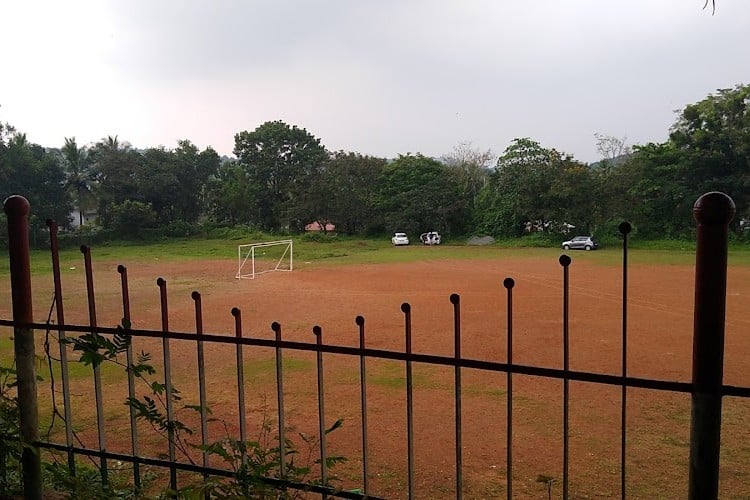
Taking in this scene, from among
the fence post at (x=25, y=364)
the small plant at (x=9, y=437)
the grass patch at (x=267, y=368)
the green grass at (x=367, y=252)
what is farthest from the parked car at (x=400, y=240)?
the fence post at (x=25, y=364)

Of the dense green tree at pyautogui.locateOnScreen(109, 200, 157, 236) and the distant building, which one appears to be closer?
the dense green tree at pyautogui.locateOnScreen(109, 200, 157, 236)

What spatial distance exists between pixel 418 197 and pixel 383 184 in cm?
262

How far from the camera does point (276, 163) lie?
35219mm

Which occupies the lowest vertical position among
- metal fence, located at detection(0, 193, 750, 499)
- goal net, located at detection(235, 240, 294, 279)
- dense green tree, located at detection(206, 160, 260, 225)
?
goal net, located at detection(235, 240, 294, 279)

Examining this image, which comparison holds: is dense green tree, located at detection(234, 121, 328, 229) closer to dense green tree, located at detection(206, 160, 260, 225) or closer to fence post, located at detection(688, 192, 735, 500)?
dense green tree, located at detection(206, 160, 260, 225)

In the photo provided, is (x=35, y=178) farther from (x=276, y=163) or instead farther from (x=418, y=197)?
(x=418, y=197)

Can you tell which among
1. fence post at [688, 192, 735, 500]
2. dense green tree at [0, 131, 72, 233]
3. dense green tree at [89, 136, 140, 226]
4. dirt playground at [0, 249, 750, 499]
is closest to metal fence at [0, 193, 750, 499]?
fence post at [688, 192, 735, 500]

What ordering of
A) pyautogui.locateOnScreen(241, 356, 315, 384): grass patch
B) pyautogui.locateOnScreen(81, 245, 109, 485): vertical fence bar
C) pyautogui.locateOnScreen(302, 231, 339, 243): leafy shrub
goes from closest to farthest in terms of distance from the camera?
pyautogui.locateOnScreen(81, 245, 109, 485): vertical fence bar < pyautogui.locateOnScreen(241, 356, 315, 384): grass patch < pyautogui.locateOnScreen(302, 231, 339, 243): leafy shrub

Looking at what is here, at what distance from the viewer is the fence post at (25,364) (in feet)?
6.54

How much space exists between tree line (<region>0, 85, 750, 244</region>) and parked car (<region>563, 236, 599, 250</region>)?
1.51 metres

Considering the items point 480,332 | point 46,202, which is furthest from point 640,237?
point 46,202

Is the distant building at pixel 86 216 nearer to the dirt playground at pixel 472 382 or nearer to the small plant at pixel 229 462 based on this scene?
the dirt playground at pixel 472 382

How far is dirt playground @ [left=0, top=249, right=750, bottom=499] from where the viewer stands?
408 centimetres

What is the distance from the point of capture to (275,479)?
5.52ft
